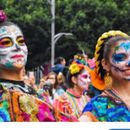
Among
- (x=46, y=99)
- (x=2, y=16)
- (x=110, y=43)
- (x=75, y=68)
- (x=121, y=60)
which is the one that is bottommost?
(x=75, y=68)

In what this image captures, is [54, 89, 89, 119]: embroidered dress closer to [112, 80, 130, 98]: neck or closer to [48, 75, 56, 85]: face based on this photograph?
[112, 80, 130, 98]: neck

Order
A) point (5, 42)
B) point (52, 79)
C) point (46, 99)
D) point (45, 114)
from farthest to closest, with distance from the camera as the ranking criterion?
point (52, 79) → point (5, 42) → point (46, 99) → point (45, 114)

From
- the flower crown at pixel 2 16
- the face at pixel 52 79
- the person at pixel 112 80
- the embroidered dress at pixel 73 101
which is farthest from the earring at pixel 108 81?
the face at pixel 52 79

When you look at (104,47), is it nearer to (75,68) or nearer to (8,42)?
(8,42)

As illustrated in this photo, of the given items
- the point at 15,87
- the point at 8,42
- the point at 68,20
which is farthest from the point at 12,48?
the point at 68,20

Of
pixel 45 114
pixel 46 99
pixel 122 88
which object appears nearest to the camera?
pixel 45 114

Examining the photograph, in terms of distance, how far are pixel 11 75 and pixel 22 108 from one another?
378mm

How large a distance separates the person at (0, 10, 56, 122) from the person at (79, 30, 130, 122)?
31cm

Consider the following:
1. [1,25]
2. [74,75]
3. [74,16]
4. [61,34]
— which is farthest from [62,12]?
[1,25]

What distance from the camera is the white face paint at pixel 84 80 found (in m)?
8.82

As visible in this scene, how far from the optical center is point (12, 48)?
17.6 feet

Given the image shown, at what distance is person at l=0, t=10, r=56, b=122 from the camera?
491cm
